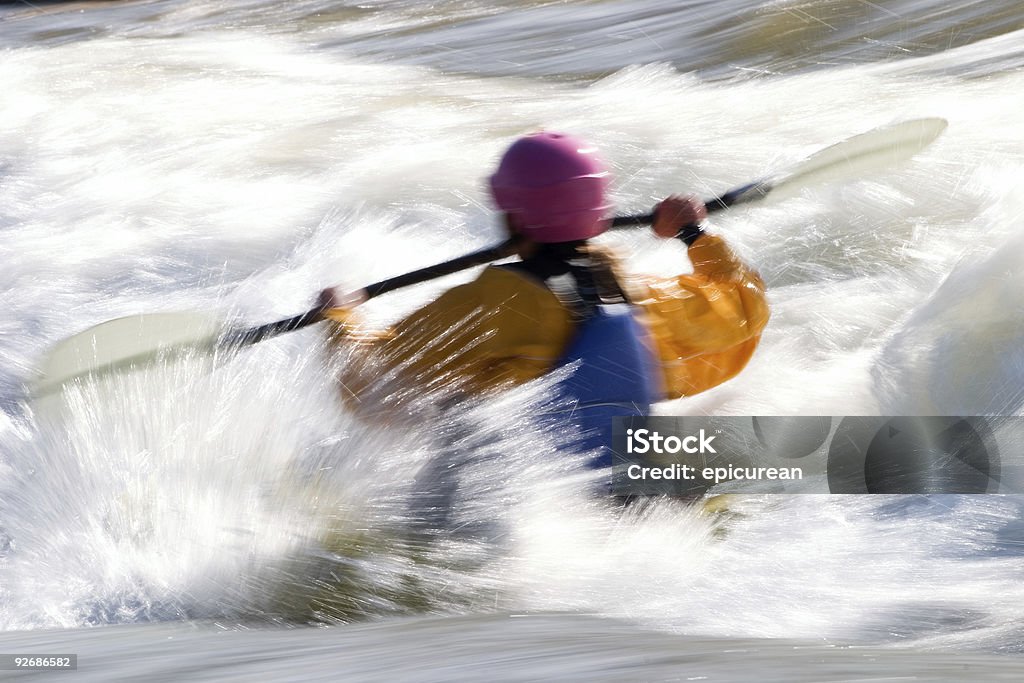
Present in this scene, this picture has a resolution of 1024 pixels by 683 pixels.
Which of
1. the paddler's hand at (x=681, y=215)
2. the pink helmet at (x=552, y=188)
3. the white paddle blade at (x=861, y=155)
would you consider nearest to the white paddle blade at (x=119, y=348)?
the pink helmet at (x=552, y=188)

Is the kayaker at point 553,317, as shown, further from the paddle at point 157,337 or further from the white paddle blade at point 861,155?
the white paddle blade at point 861,155

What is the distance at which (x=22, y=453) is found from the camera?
1.45 metres

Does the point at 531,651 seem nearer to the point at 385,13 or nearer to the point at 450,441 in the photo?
the point at 450,441

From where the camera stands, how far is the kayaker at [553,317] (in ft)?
3.64

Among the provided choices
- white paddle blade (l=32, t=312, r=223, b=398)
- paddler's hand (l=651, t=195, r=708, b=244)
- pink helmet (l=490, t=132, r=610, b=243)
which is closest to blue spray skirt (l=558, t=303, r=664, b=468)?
pink helmet (l=490, t=132, r=610, b=243)

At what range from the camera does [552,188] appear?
1127 millimetres

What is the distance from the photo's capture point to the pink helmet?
113 cm

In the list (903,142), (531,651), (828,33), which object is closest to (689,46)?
(828,33)

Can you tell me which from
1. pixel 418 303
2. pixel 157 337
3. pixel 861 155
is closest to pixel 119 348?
pixel 157 337

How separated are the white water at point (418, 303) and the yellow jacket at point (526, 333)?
0.24ft

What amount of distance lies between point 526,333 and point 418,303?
25.9 inches

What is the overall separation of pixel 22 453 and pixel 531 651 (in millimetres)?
905

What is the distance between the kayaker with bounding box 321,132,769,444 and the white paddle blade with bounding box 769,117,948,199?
61 cm

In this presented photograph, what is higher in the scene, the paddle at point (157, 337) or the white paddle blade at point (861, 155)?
the white paddle blade at point (861, 155)
